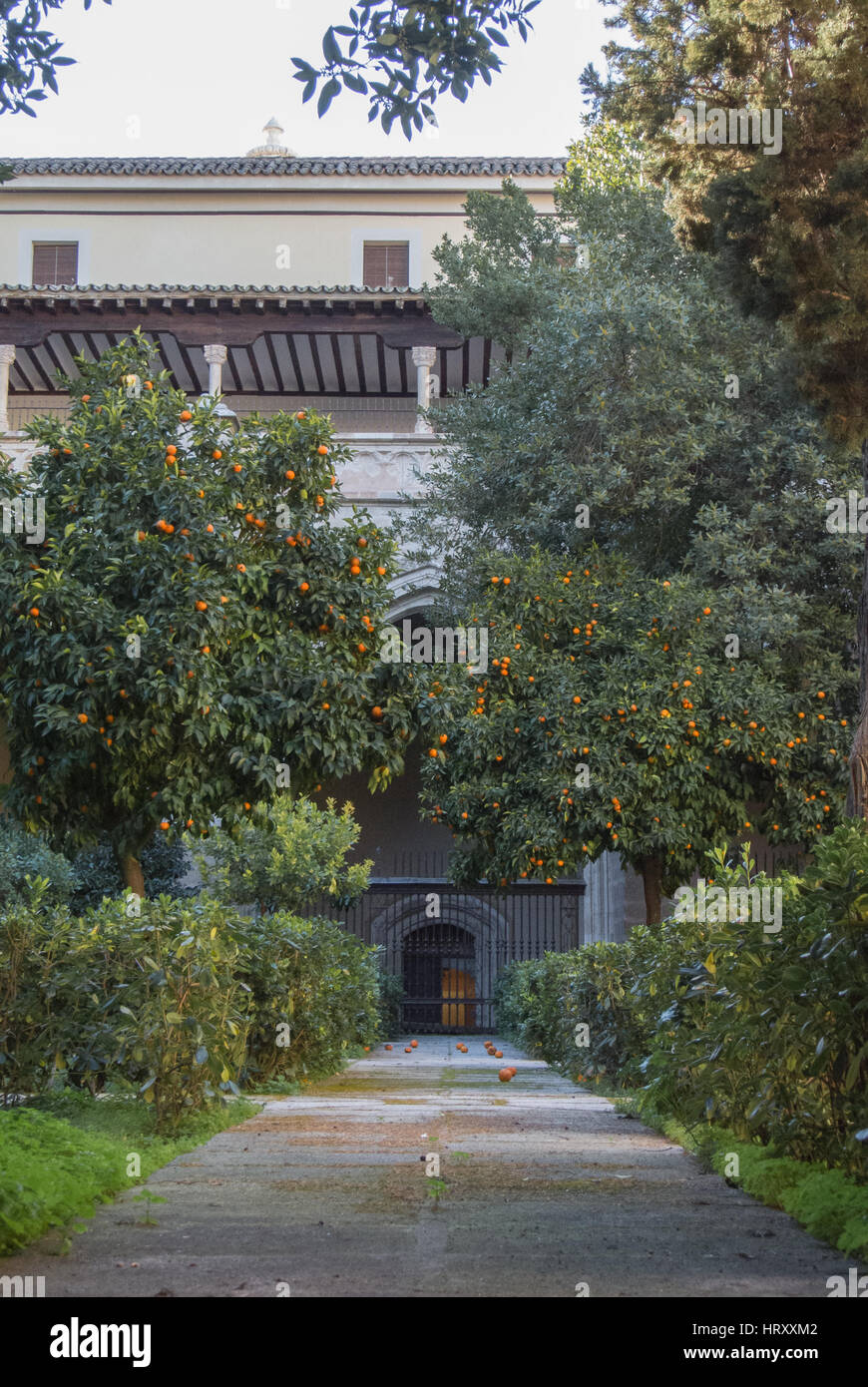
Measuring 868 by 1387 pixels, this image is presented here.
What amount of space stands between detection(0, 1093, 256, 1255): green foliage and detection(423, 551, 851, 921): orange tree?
621 centimetres

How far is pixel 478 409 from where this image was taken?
14461 millimetres

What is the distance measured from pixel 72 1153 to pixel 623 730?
8.17 meters

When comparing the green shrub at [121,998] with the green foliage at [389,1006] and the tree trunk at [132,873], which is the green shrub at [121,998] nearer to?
the tree trunk at [132,873]

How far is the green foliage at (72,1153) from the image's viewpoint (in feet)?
9.67

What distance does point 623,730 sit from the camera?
11367 mm

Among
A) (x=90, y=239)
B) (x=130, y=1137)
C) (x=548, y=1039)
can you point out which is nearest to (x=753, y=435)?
(x=548, y=1039)

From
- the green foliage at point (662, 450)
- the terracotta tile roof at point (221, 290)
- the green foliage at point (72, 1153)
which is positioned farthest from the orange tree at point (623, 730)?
the terracotta tile roof at point (221, 290)

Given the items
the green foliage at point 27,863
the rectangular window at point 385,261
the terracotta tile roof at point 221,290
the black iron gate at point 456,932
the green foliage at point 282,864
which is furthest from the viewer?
the rectangular window at point 385,261

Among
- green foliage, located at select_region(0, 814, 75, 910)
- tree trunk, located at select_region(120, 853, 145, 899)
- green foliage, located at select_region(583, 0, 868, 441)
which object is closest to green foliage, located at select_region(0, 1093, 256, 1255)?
tree trunk, located at select_region(120, 853, 145, 899)

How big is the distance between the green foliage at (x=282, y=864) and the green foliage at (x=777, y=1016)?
803cm

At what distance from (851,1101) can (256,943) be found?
410cm

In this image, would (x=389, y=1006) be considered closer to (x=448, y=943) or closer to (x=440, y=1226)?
(x=448, y=943)

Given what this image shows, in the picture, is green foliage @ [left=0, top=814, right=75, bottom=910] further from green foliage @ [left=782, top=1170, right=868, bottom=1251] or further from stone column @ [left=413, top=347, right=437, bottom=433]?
green foliage @ [left=782, top=1170, right=868, bottom=1251]

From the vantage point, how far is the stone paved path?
2596 mm
